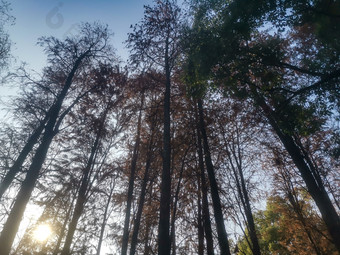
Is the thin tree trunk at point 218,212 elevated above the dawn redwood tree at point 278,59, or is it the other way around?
the dawn redwood tree at point 278,59

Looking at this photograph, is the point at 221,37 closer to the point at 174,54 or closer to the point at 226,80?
the point at 226,80

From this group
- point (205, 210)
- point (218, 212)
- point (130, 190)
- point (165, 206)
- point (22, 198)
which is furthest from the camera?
point (130, 190)

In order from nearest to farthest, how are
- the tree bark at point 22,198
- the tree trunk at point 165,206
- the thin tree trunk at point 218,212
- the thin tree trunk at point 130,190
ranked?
1. the tree trunk at point 165,206
2. the tree bark at point 22,198
3. the thin tree trunk at point 218,212
4. the thin tree trunk at point 130,190

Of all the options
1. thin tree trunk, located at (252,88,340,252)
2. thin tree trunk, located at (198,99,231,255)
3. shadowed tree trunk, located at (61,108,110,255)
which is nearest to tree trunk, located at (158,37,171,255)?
thin tree trunk, located at (198,99,231,255)

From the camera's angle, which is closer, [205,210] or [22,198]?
[22,198]

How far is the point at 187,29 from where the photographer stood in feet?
28.6

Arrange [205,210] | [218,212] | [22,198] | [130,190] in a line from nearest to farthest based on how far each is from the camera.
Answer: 1. [22,198]
2. [218,212]
3. [205,210]
4. [130,190]

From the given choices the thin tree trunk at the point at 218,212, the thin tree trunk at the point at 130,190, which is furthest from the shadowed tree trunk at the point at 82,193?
the thin tree trunk at the point at 218,212

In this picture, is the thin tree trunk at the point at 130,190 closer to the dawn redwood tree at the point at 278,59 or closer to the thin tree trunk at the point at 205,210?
the thin tree trunk at the point at 205,210

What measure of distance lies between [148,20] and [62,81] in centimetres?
603

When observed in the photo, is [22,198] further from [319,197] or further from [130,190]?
[319,197]

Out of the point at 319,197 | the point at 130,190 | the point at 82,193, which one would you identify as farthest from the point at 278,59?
the point at 82,193

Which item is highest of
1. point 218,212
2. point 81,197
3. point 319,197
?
point 81,197

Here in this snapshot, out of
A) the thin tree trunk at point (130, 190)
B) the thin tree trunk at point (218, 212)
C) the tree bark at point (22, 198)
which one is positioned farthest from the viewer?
the thin tree trunk at point (130, 190)
